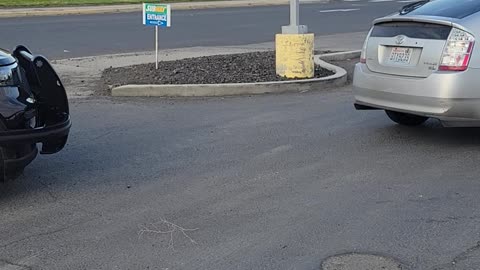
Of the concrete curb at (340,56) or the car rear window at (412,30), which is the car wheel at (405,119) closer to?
the car rear window at (412,30)

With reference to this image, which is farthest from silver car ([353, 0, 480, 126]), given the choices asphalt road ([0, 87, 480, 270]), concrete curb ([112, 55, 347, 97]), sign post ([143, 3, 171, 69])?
sign post ([143, 3, 171, 69])

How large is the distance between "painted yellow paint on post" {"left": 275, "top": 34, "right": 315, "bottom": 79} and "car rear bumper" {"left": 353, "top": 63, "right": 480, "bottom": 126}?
3.37 metres

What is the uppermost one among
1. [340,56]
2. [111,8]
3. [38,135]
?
[111,8]

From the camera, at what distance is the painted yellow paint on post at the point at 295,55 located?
10.5 m

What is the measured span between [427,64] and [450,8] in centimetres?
75

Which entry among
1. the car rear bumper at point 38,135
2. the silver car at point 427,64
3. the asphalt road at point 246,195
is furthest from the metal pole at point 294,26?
the car rear bumper at point 38,135

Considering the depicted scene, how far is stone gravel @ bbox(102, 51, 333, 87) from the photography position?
34.2 ft

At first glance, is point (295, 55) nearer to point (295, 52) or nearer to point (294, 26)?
point (295, 52)

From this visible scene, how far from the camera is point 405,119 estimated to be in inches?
313

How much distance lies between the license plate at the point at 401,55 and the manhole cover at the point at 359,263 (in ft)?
9.69

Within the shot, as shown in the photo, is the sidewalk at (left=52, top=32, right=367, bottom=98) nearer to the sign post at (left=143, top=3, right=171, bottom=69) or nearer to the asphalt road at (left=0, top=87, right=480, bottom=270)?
the sign post at (left=143, top=3, right=171, bottom=69)

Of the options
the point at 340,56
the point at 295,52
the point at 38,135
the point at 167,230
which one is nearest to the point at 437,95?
the point at 167,230

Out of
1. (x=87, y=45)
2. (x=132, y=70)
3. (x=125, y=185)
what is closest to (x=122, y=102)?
(x=132, y=70)

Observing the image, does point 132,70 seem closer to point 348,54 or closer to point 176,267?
point 348,54
